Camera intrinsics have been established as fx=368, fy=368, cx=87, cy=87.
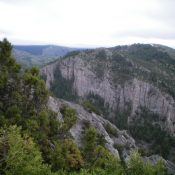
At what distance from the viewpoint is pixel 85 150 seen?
226 feet

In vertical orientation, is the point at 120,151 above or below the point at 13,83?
below

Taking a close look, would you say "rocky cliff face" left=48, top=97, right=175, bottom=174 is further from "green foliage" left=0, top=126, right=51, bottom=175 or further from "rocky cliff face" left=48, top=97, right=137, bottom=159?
"green foliage" left=0, top=126, right=51, bottom=175

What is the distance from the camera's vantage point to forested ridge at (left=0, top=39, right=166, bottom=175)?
5812 centimetres

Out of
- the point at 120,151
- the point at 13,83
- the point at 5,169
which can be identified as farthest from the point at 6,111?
the point at 120,151

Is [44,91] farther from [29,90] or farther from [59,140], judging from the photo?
[59,140]

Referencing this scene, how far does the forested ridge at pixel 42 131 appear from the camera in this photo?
5812 centimetres

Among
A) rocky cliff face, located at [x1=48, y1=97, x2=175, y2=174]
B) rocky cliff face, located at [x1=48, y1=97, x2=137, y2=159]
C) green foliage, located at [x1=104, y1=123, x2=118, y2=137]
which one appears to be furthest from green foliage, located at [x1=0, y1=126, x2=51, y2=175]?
green foliage, located at [x1=104, y1=123, x2=118, y2=137]

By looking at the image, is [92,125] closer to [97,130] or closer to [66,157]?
[97,130]

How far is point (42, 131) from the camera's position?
63625 millimetres

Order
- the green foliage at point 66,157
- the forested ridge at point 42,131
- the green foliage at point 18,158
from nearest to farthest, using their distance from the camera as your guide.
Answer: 1. the green foliage at point 18,158
2. the forested ridge at point 42,131
3. the green foliage at point 66,157

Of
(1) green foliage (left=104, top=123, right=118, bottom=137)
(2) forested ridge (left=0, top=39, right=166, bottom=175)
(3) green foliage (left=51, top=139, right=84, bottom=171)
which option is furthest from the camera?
(1) green foliage (left=104, top=123, right=118, bottom=137)

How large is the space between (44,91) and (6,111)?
26.8 feet

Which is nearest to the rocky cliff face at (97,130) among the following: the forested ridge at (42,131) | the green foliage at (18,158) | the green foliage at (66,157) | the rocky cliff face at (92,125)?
the rocky cliff face at (92,125)

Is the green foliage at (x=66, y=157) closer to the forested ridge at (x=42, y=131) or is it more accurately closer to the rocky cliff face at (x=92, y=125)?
the forested ridge at (x=42, y=131)
